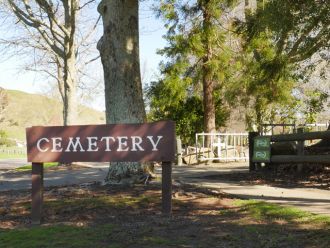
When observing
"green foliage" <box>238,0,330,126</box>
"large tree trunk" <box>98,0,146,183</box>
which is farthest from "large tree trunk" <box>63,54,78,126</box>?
"large tree trunk" <box>98,0,146,183</box>

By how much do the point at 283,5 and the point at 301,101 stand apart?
22.9 m

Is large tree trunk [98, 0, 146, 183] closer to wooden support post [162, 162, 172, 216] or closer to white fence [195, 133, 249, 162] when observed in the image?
wooden support post [162, 162, 172, 216]

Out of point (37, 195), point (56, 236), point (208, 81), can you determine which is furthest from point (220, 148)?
point (56, 236)

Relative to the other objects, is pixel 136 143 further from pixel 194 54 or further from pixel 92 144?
pixel 194 54

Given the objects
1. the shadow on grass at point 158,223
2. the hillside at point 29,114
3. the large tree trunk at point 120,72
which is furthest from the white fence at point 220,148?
the hillside at point 29,114

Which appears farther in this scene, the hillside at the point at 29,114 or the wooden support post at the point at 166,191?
the hillside at the point at 29,114

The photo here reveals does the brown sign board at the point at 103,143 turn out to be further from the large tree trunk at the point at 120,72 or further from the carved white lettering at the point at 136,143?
the large tree trunk at the point at 120,72

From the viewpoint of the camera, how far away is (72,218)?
24.8 feet

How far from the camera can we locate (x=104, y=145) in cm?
769

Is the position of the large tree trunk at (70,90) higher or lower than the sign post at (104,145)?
higher

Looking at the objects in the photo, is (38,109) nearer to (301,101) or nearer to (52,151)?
(301,101)

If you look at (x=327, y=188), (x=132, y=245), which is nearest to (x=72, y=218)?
(x=132, y=245)

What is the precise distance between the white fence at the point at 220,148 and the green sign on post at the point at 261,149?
316 inches

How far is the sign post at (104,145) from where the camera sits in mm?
7602
